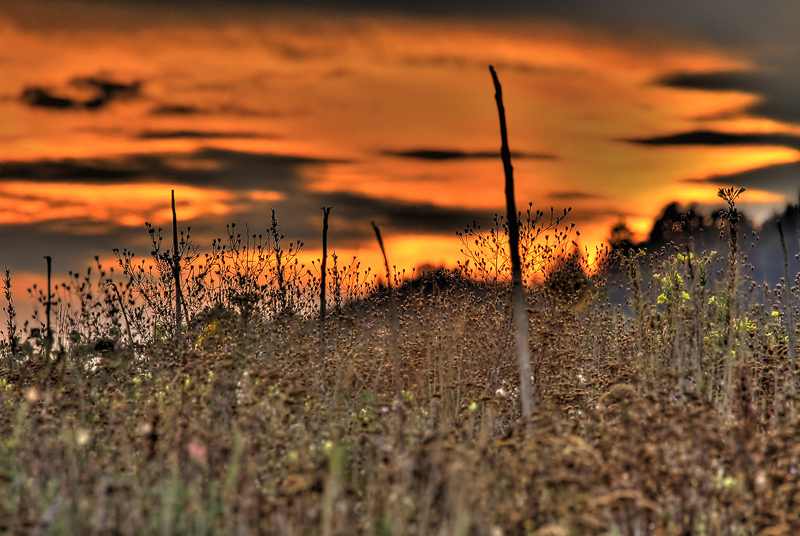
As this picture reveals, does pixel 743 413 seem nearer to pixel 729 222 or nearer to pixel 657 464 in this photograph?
pixel 657 464

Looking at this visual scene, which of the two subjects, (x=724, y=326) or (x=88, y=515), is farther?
(x=724, y=326)

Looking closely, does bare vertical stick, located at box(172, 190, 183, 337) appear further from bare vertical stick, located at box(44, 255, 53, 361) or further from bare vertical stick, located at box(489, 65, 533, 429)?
bare vertical stick, located at box(489, 65, 533, 429)

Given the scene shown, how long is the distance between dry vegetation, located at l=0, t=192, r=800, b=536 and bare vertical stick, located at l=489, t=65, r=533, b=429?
233mm

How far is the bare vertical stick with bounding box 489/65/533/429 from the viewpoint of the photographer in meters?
5.54

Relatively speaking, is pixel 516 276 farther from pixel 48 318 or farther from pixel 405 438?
pixel 48 318

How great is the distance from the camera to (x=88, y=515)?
3.62 metres

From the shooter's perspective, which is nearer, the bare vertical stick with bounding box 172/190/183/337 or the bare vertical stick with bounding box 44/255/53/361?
the bare vertical stick with bounding box 44/255/53/361

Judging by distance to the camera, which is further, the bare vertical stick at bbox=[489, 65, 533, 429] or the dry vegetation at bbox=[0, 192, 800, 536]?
the bare vertical stick at bbox=[489, 65, 533, 429]

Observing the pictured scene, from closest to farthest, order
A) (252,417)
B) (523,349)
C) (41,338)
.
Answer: (252,417), (523,349), (41,338)

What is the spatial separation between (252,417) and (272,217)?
9.36 m

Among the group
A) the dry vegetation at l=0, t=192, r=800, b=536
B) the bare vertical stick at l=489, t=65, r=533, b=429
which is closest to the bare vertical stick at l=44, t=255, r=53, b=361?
the dry vegetation at l=0, t=192, r=800, b=536

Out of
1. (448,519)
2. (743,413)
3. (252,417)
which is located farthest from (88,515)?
(743,413)

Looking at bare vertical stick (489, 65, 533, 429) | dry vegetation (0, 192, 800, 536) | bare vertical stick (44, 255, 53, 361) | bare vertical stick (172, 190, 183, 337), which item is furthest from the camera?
bare vertical stick (172, 190, 183, 337)

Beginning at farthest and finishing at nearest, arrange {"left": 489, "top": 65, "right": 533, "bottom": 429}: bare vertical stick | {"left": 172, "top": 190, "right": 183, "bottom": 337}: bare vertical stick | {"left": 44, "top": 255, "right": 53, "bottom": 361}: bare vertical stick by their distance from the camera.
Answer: {"left": 172, "top": 190, "right": 183, "bottom": 337}: bare vertical stick
{"left": 44, "top": 255, "right": 53, "bottom": 361}: bare vertical stick
{"left": 489, "top": 65, "right": 533, "bottom": 429}: bare vertical stick
